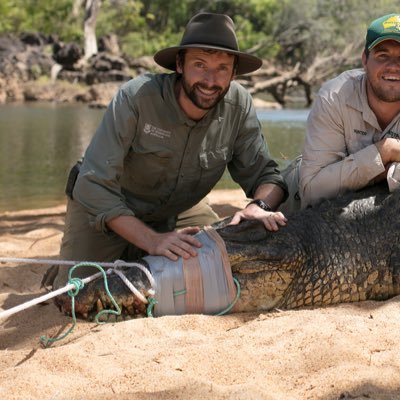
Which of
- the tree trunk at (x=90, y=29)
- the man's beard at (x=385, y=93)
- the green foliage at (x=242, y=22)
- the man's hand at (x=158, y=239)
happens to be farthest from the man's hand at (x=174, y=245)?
the tree trunk at (x=90, y=29)

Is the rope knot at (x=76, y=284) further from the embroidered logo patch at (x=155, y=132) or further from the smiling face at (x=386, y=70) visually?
the smiling face at (x=386, y=70)

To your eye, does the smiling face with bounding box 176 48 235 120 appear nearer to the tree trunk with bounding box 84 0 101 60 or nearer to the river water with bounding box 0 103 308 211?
the river water with bounding box 0 103 308 211

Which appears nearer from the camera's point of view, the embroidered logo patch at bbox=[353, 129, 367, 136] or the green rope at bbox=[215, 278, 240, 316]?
the green rope at bbox=[215, 278, 240, 316]

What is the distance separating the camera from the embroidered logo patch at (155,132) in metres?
3.81

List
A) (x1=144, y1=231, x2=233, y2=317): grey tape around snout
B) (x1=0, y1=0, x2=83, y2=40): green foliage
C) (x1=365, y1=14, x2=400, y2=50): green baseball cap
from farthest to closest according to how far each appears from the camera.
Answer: (x1=0, y1=0, x2=83, y2=40): green foliage < (x1=365, y1=14, x2=400, y2=50): green baseball cap < (x1=144, y1=231, x2=233, y2=317): grey tape around snout

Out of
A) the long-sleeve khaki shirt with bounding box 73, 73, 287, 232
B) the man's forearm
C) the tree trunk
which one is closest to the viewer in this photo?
the long-sleeve khaki shirt with bounding box 73, 73, 287, 232

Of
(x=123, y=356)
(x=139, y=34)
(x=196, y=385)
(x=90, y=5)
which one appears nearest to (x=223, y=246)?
(x=123, y=356)

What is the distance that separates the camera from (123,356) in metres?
2.60

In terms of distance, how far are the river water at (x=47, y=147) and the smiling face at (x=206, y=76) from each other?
341cm

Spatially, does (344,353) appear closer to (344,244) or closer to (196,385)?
(196,385)

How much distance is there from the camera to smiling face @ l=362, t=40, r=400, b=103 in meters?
3.53

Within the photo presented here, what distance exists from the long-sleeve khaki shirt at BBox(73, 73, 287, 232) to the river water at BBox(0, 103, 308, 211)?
2996mm

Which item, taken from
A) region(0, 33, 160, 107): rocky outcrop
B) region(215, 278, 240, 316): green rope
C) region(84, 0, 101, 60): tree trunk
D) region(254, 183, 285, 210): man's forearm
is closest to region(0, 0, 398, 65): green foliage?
region(84, 0, 101, 60): tree trunk

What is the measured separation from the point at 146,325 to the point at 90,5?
37450 mm
